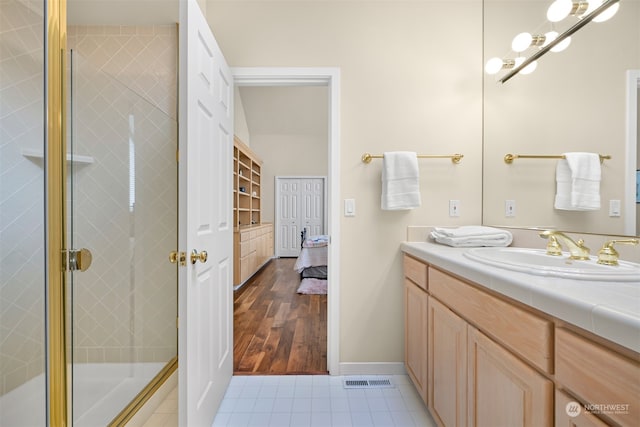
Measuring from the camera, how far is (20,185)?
3.41ft

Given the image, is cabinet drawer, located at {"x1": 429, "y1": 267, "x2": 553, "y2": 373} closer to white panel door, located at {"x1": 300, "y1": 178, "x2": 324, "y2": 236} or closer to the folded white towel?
the folded white towel

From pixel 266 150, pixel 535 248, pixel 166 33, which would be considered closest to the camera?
pixel 535 248

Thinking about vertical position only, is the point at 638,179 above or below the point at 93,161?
below

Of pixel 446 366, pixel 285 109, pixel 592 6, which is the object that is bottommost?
pixel 446 366

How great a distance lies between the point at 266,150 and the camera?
673cm

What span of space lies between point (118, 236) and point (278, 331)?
1.55 meters

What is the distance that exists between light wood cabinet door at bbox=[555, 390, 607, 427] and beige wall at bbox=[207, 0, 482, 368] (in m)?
1.25

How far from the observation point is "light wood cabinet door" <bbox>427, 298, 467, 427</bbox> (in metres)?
1.08

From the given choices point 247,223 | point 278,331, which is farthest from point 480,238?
point 247,223

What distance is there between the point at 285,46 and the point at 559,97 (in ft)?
5.24

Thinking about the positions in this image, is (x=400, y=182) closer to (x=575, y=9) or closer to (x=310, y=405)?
(x=575, y=9)

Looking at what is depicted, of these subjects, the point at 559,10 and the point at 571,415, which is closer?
the point at 571,415

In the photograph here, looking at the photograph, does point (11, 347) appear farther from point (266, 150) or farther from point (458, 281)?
point (266, 150)

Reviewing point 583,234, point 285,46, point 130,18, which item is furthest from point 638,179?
point 130,18
